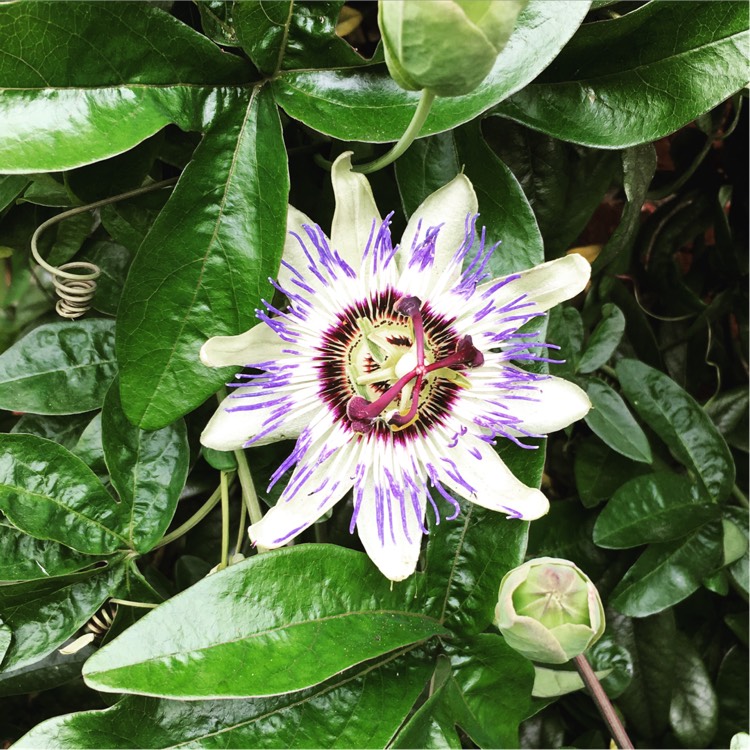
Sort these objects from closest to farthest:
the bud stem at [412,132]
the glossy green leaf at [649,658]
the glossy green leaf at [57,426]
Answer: the bud stem at [412,132], the glossy green leaf at [57,426], the glossy green leaf at [649,658]

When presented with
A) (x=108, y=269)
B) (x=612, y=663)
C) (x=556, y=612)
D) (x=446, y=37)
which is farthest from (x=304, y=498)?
(x=612, y=663)

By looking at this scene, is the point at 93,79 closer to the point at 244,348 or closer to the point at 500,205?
the point at 244,348

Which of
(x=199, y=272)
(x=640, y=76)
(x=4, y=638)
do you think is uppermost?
(x=640, y=76)

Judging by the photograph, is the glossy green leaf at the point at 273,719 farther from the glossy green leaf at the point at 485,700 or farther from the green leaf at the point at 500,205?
the green leaf at the point at 500,205

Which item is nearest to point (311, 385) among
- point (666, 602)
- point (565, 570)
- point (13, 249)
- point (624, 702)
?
point (565, 570)

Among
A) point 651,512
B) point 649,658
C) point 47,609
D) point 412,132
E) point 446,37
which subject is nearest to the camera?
point 446,37

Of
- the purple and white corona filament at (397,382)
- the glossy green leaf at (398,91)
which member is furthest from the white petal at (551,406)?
the glossy green leaf at (398,91)

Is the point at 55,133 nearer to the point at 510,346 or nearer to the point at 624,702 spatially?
the point at 510,346
